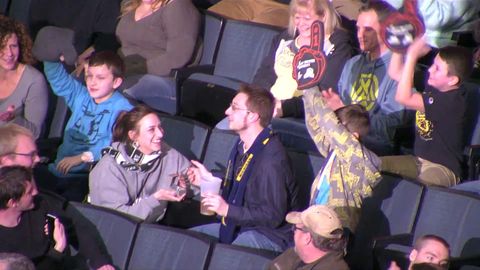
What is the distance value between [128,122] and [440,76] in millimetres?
1398

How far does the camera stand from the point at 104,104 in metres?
5.36

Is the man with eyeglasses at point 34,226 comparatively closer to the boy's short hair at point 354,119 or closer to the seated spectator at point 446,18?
the boy's short hair at point 354,119

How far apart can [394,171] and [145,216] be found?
3.75 feet

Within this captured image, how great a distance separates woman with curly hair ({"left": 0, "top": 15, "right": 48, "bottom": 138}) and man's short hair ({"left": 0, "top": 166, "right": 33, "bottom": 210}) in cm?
117

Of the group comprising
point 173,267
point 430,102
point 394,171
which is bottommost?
point 173,267

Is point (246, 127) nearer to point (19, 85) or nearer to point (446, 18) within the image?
point (19, 85)

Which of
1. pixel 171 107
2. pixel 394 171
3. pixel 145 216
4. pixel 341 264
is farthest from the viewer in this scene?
pixel 171 107

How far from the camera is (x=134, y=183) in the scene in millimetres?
4852

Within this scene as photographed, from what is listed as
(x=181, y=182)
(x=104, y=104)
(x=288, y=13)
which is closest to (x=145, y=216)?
(x=181, y=182)

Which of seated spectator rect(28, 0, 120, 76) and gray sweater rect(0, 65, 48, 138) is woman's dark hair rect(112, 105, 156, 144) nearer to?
gray sweater rect(0, 65, 48, 138)

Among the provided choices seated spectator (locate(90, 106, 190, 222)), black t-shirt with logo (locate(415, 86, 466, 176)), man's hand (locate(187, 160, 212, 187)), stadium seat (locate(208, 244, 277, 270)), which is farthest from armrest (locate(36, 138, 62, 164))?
black t-shirt with logo (locate(415, 86, 466, 176))

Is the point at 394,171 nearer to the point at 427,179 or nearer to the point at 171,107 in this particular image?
the point at 427,179

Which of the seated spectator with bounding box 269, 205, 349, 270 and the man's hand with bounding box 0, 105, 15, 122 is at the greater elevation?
the seated spectator with bounding box 269, 205, 349, 270

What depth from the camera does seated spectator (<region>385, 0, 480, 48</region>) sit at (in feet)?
19.0
